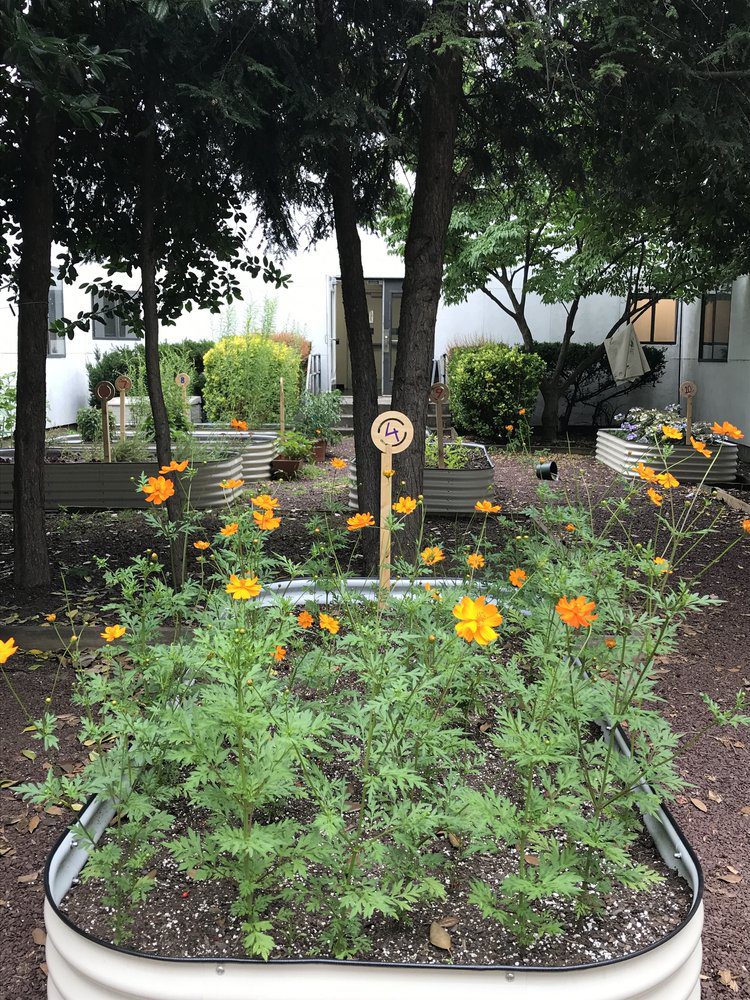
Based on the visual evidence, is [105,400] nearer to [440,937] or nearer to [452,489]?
[452,489]

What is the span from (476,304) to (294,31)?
1193 cm

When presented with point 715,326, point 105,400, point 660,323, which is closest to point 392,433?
point 105,400

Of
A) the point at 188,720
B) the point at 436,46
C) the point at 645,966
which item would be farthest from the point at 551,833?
the point at 436,46

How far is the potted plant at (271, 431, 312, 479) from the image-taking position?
9648 mm

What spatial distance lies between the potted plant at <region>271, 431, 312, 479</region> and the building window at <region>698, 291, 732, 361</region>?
6.15 m

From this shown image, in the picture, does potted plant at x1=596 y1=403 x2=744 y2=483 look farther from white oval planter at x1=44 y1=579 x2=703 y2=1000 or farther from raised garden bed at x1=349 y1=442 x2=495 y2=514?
white oval planter at x1=44 y1=579 x2=703 y2=1000

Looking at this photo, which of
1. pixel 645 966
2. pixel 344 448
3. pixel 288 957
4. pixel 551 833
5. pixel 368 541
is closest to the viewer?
pixel 645 966

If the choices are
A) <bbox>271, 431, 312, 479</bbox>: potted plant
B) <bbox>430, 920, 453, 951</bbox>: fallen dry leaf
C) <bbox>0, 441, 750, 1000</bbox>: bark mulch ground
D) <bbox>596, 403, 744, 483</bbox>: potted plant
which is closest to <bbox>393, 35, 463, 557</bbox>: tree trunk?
<bbox>0, 441, 750, 1000</bbox>: bark mulch ground

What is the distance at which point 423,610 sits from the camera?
Answer: 2.83m

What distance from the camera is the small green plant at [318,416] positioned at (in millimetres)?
11109

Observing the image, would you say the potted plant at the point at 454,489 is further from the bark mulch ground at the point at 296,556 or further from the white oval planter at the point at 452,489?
the bark mulch ground at the point at 296,556

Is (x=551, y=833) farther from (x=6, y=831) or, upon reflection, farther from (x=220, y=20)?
(x=220, y=20)

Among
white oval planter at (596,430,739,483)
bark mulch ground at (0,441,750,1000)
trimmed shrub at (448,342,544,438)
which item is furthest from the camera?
trimmed shrub at (448,342,544,438)

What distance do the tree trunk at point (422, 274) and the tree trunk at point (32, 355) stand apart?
6.45 ft
